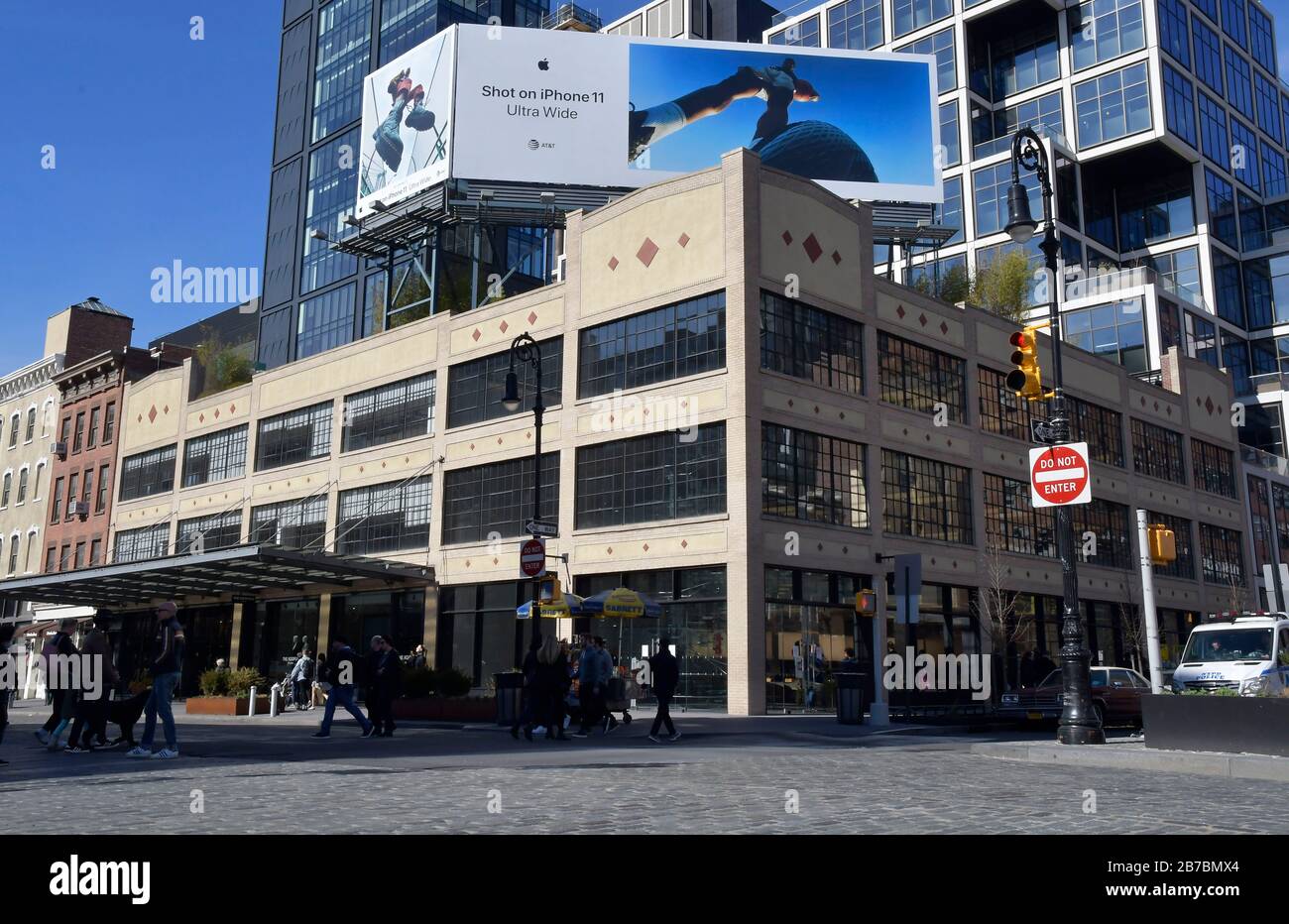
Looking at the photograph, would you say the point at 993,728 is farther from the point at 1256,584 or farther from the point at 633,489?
Answer: the point at 1256,584

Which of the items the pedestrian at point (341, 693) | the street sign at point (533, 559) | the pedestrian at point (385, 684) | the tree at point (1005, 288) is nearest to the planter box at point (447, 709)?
the pedestrian at point (341, 693)

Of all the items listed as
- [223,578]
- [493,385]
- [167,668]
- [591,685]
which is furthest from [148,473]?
[167,668]

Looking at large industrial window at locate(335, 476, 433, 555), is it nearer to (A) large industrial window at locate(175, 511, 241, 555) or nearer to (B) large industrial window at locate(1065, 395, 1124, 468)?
(A) large industrial window at locate(175, 511, 241, 555)

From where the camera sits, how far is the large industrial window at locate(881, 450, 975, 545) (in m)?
35.8

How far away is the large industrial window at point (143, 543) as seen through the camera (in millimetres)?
52375

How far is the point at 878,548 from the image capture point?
34594 millimetres

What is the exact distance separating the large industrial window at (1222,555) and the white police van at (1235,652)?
3087 cm

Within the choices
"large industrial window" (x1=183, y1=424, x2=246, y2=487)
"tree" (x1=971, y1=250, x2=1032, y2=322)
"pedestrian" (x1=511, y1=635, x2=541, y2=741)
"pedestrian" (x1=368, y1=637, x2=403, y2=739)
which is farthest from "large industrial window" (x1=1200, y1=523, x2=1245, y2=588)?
"large industrial window" (x1=183, y1=424, x2=246, y2=487)

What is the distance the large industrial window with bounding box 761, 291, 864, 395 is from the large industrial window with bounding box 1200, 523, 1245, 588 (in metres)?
25.5

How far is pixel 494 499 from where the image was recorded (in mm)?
38219

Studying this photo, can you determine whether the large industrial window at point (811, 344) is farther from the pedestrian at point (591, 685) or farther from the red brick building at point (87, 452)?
the red brick building at point (87, 452)

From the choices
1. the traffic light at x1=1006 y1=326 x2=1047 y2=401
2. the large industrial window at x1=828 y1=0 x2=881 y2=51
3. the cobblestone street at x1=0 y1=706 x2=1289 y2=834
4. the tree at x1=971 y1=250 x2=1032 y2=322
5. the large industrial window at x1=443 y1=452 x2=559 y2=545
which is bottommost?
the cobblestone street at x1=0 y1=706 x2=1289 y2=834
